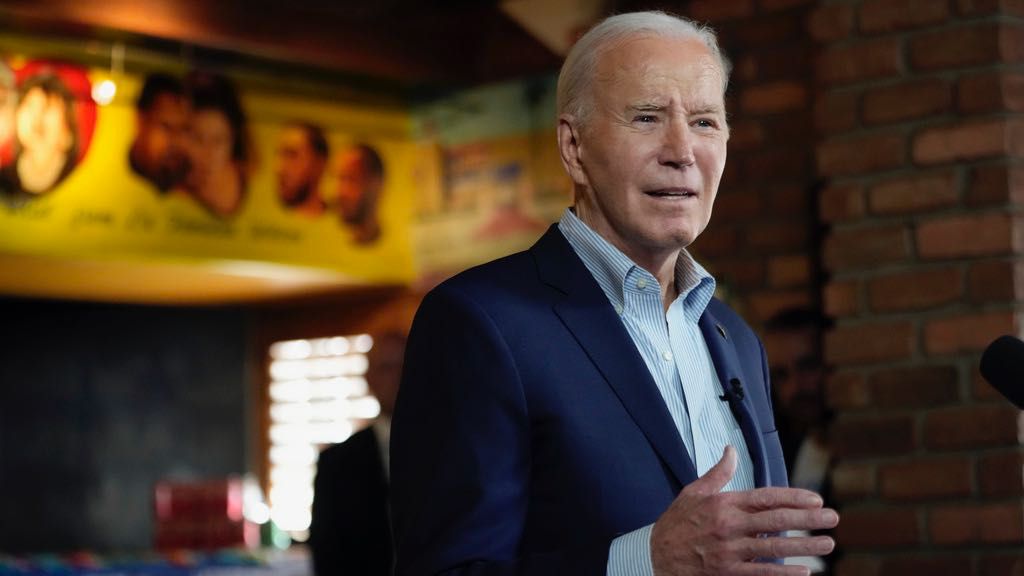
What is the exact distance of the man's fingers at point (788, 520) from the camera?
48.6 inches

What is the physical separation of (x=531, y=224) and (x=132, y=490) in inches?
129

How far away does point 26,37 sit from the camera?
6.34 m

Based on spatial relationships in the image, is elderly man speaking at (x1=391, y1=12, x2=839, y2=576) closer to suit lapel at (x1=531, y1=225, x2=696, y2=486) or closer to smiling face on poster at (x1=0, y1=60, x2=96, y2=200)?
suit lapel at (x1=531, y1=225, x2=696, y2=486)

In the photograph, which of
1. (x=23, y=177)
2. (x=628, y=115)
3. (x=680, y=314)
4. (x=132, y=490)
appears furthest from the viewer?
(x=132, y=490)

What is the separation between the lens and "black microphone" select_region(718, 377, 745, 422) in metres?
1.58

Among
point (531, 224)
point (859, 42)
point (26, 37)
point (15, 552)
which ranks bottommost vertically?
point (15, 552)

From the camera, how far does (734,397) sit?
158 cm

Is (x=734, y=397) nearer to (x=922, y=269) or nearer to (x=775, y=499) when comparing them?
(x=775, y=499)

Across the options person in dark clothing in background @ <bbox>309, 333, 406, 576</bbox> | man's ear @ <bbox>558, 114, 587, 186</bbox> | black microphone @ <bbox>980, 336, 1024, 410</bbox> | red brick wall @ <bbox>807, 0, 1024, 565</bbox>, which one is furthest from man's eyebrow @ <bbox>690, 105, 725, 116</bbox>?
person in dark clothing in background @ <bbox>309, 333, 406, 576</bbox>

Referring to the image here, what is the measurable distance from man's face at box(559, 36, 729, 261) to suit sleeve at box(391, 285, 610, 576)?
220 mm

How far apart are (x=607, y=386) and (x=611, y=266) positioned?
17 centimetres

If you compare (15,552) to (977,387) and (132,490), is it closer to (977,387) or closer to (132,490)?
(132,490)

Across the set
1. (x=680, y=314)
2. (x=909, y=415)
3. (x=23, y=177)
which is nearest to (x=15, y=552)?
(x=23, y=177)

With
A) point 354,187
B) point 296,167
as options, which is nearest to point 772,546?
point 296,167
